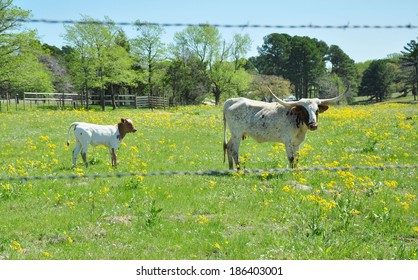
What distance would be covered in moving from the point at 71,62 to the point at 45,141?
3231 cm

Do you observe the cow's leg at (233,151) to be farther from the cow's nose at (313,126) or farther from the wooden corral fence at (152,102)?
the wooden corral fence at (152,102)

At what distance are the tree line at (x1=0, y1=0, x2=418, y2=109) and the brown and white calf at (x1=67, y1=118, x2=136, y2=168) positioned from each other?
296 centimetres

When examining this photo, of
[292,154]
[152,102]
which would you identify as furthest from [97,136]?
[152,102]

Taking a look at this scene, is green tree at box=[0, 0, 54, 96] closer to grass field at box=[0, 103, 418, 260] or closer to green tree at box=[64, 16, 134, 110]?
green tree at box=[64, 16, 134, 110]

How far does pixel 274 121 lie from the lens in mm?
11406

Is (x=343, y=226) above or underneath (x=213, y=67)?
underneath

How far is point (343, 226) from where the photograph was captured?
6508mm

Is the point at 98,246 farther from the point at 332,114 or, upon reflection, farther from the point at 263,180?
the point at 332,114

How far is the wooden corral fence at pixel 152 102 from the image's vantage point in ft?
168

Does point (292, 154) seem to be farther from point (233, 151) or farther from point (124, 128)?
point (124, 128)

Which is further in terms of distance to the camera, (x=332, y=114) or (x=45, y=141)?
(x=332, y=114)

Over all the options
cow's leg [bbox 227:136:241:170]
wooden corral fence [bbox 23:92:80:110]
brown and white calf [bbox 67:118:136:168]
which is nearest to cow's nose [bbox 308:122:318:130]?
cow's leg [bbox 227:136:241:170]

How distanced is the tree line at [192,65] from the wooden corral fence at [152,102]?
2.34 m
